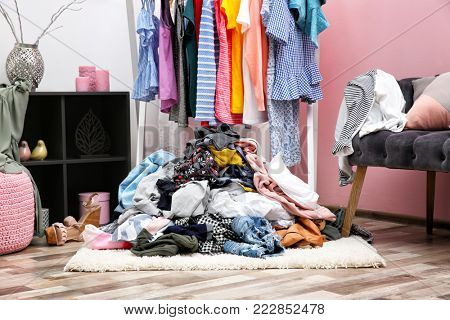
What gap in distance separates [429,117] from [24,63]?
Result: 6.31ft

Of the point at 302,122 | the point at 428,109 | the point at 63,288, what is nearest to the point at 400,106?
the point at 428,109

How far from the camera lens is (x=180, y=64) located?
12.0 feet

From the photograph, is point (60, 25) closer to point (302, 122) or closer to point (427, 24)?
point (302, 122)

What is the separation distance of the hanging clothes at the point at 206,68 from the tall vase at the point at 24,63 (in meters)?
0.81

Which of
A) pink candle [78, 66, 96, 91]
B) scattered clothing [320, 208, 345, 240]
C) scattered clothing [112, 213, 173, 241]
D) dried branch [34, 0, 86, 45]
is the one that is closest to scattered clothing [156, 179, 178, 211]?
scattered clothing [112, 213, 173, 241]

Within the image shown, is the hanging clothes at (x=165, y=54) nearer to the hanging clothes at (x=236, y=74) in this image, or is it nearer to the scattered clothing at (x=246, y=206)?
the hanging clothes at (x=236, y=74)

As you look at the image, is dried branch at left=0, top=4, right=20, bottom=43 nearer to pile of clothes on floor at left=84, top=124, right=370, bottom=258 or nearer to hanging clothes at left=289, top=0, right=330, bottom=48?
pile of clothes on floor at left=84, top=124, right=370, bottom=258

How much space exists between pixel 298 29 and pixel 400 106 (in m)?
0.66

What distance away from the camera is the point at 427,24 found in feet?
11.8

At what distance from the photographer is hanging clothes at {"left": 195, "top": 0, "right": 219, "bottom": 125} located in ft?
11.6

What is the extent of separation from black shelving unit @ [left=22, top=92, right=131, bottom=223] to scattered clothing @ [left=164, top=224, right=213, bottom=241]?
0.92m

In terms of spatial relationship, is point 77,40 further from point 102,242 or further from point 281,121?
point 102,242

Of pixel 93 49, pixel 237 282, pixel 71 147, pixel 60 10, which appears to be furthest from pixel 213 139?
pixel 60 10

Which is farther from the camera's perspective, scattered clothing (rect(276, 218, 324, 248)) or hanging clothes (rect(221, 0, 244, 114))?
hanging clothes (rect(221, 0, 244, 114))
